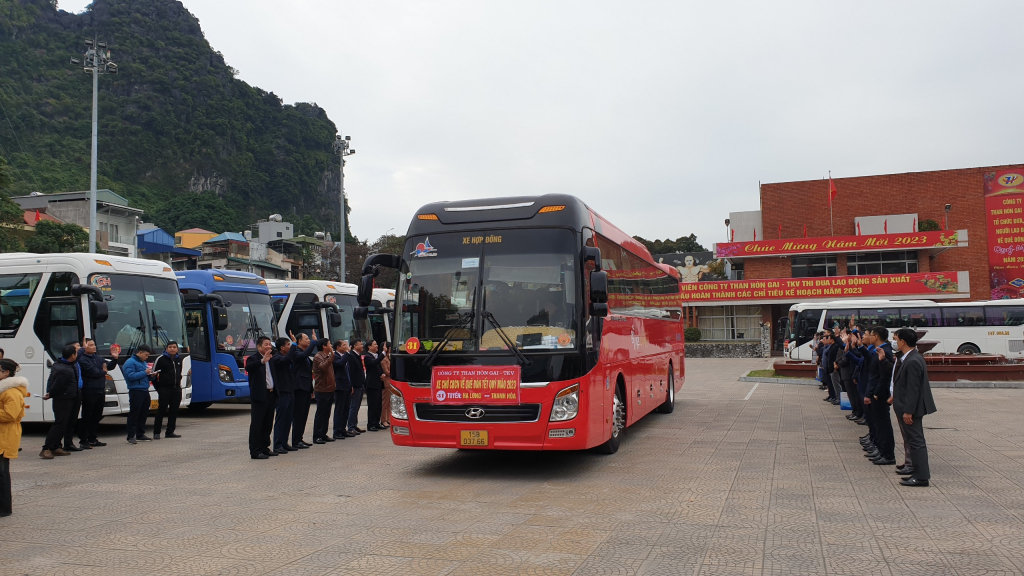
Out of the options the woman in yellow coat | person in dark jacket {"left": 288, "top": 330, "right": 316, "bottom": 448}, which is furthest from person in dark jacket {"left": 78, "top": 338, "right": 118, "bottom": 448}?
the woman in yellow coat

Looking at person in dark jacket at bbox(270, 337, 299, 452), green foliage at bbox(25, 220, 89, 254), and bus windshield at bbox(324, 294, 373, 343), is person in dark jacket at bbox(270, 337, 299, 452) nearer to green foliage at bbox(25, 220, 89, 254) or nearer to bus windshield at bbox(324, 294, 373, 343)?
bus windshield at bbox(324, 294, 373, 343)

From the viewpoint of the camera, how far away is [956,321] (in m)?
31.7

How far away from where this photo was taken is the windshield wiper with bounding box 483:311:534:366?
8.67m

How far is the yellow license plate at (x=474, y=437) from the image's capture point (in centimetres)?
870

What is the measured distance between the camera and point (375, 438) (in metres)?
13.0

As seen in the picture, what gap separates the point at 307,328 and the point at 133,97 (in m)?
97.2

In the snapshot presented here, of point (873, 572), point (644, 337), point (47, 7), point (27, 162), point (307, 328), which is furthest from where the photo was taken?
point (47, 7)

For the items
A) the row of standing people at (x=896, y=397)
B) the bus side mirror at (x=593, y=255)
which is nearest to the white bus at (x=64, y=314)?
the bus side mirror at (x=593, y=255)

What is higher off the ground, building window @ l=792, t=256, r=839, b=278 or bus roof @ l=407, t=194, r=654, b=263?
building window @ l=792, t=256, r=839, b=278

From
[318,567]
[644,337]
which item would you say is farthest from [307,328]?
[318,567]

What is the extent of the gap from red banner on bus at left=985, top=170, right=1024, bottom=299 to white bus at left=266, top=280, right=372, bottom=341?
45.7 meters

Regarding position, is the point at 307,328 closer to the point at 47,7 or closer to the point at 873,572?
the point at 873,572

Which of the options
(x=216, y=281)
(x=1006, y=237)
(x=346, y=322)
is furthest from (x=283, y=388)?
(x=1006, y=237)

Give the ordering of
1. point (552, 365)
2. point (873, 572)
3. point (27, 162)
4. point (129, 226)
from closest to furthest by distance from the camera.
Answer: point (873, 572) < point (552, 365) < point (129, 226) < point (27, 162)
